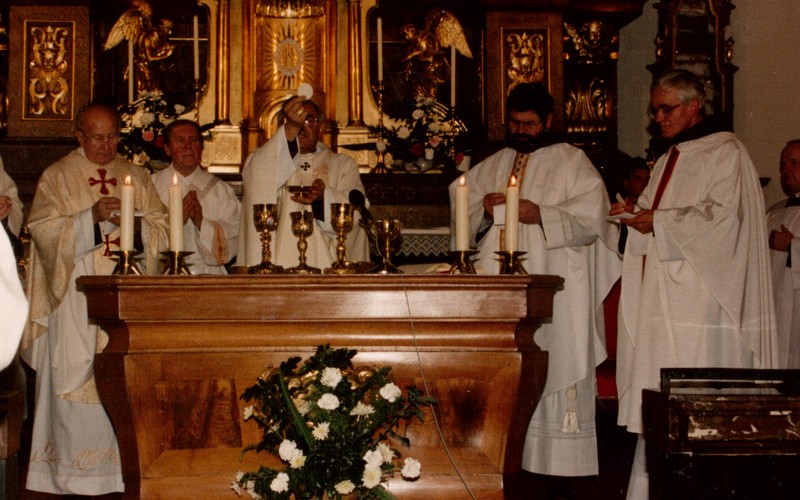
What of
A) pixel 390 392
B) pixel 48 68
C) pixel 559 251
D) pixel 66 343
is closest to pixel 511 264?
pixel 390 392

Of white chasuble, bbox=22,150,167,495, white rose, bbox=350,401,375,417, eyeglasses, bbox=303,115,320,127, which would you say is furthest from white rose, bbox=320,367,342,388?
eyeglasses, bbox=303,115,320,127

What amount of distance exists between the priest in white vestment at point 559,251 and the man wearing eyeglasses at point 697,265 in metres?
0.41

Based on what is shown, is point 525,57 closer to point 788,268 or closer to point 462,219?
point 788,268

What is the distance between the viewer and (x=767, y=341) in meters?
4.84

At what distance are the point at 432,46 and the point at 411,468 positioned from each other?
5.69 metres

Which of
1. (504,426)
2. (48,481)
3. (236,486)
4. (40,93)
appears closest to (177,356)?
(236,486)

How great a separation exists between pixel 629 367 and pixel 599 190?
95 cm

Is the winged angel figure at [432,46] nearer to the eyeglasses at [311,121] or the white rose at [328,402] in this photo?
the eyeglasses at [311,121]

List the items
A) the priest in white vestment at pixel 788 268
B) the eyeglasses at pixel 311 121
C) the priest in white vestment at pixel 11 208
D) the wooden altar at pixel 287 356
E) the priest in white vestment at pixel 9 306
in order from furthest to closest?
the priest in white vestment at pixel 788 268 → the priest in white vestment at pixel 11 208 → the eyeglasses at pixel 311 121 → the wooden altar at pixel 287 356 → the priest in white vestment at pixel 9 306

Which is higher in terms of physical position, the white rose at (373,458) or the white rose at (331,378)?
the white rose at (331,378)

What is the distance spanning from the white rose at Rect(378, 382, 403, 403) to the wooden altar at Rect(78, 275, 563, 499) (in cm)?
29

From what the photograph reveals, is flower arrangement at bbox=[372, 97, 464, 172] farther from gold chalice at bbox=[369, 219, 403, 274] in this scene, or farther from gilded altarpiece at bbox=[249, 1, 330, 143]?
gold chalice at bbox=[369, 219, 403, 274]

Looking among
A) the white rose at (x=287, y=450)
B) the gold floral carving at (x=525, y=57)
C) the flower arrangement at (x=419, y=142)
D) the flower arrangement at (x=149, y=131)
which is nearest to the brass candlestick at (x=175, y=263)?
the white rose at (x=287, y=450)

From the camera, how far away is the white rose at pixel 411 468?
11.1 ft
